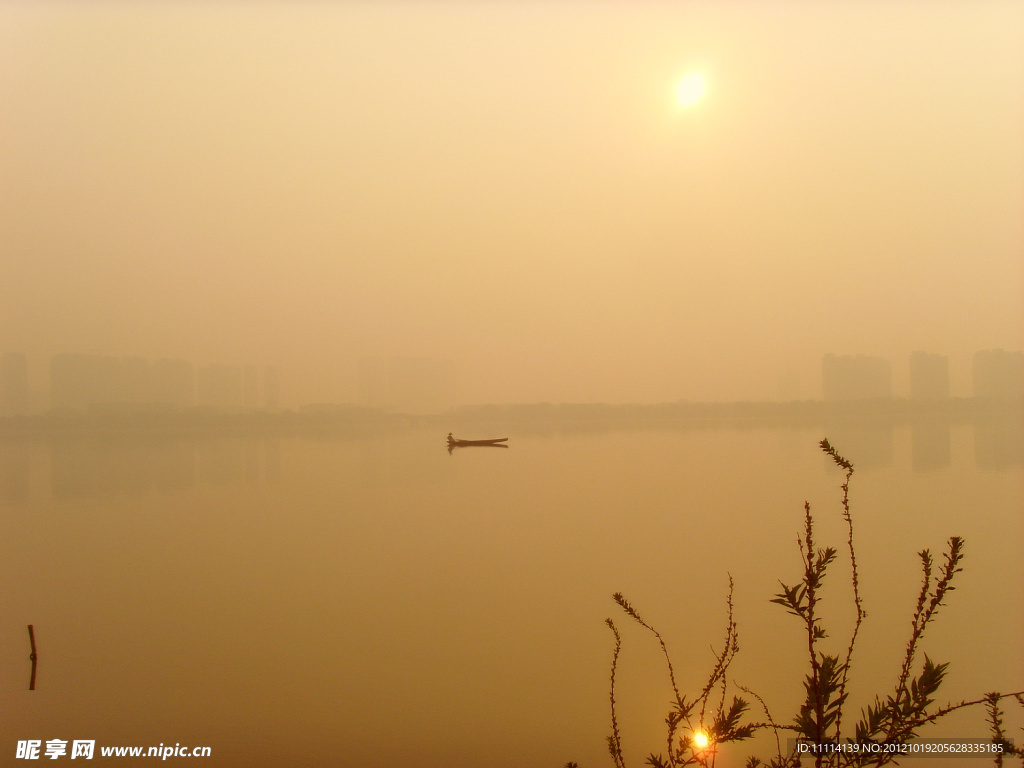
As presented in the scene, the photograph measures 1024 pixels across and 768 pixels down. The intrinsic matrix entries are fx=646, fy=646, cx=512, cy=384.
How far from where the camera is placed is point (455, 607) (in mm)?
3520

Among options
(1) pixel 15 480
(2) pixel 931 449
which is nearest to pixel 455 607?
(1) pixel 15 480

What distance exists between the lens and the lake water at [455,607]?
232 centimetres

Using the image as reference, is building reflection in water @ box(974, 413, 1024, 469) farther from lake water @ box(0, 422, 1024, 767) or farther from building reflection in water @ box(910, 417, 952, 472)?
lake water @ box(0, 422, 1024, 767)

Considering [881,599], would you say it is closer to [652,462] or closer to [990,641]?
[990,641]

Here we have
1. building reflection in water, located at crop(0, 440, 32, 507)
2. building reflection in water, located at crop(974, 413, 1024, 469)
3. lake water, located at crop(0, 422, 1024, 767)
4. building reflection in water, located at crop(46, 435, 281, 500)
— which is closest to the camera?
lake water, located at crop(0, 422, 1024, 767)

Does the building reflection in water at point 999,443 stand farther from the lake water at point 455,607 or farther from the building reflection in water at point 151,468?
the building reflection in water at point 151,468

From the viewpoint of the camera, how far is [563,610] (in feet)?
11.0

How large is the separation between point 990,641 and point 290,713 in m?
2.95

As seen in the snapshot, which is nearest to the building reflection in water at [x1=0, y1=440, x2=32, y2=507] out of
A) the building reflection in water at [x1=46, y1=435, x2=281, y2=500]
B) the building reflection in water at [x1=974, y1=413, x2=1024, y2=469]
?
the building reflection in water at [x1=46, y1=435, x2=281, y2=500]

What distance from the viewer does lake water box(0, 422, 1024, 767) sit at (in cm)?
232

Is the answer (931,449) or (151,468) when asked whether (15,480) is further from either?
(931,449)

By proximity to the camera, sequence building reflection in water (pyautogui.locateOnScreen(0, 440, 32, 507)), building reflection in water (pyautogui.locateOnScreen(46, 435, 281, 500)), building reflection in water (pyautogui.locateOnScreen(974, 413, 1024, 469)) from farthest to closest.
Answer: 1. building reflection in water (pyautogui.locateOnScreen(974, 413, 1024, 469))
2. building reflection in water (pyautogui.locateOnScreen(46, 435, 281, 500))
3. building reflection in water (pyautogui.locateOnScreen(0, 440, 32, 507))

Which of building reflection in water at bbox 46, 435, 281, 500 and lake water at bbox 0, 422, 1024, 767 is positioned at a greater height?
building reflection in water at bbox 46, 435, 281, 500

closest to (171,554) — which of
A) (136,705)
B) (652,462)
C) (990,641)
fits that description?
(136,705)
